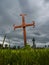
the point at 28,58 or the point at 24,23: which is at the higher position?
the point at 24,23

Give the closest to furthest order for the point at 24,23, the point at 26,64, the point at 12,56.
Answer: the point at 26,64, the point at 12,56, the point at 24,23

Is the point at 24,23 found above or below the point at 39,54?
above

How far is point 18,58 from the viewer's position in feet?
15.9

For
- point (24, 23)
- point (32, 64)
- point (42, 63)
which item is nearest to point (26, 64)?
point (32, 64)

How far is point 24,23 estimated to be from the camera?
143 feet

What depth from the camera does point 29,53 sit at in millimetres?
5246

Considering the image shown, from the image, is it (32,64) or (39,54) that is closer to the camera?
(32,64)

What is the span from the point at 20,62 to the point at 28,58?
0.25 metres

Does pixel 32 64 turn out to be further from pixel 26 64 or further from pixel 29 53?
pixel 29 53

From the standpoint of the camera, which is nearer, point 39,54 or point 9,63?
point 9,63

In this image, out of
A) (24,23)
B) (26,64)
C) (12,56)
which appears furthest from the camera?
(24,23)

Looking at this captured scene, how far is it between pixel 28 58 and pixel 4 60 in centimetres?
57

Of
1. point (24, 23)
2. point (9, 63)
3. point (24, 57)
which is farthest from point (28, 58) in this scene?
point (24, 23)

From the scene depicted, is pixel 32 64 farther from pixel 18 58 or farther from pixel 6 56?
pixel 6 56
